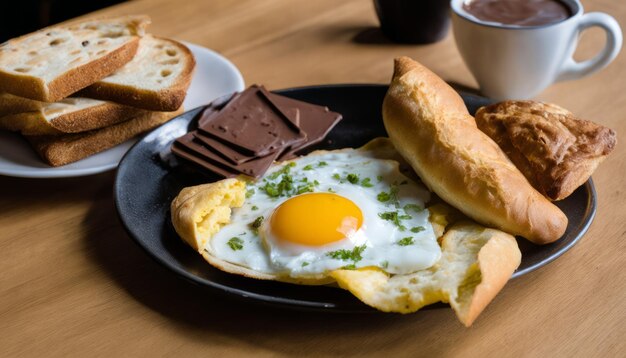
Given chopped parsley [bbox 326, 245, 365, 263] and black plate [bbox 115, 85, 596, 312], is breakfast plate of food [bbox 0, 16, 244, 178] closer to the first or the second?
black plate [bbox 115, 85, 596, 312]

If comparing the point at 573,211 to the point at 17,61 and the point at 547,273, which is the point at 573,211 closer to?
the point at 547,273

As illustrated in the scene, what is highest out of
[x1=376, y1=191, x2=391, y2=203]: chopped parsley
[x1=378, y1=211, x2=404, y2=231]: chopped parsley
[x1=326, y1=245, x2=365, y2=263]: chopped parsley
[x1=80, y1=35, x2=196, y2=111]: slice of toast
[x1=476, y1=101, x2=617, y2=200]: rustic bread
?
[x1=476, y1=101, x2=617, y2=200]: rustic bread

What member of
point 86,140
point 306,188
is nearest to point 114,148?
point 86,140

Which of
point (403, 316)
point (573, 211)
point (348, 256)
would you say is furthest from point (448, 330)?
point (573, 211)

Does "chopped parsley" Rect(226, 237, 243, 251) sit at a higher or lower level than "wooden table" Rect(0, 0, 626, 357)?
higher

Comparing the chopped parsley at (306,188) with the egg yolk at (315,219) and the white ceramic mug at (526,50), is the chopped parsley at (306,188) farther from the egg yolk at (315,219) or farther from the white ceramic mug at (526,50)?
the white ceramic mug at (526,50)

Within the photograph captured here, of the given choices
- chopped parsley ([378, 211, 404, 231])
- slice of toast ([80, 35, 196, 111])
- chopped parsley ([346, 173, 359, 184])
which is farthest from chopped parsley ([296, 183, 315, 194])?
slice of toast ([80, 35, 196, 111])
